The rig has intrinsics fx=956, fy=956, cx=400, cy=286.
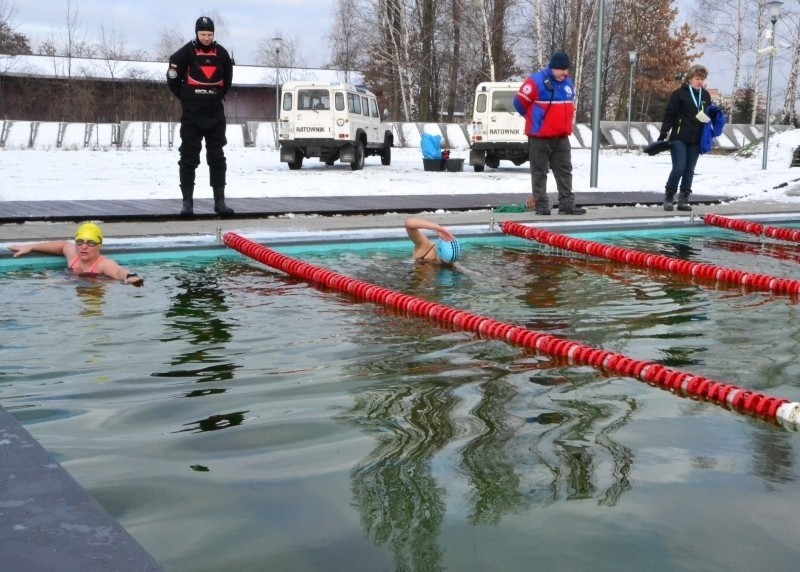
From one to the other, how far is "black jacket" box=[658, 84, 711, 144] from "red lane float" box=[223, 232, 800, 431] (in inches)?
251

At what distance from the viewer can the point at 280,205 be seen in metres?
11.6

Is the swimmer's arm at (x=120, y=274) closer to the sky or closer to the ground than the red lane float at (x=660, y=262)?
closer to the ground

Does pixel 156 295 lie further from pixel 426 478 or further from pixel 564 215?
pixel 564 215

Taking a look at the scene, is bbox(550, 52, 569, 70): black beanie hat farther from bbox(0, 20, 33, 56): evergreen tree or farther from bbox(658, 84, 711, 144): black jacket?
bbox(0, 20, 33, 56): evergreen tree

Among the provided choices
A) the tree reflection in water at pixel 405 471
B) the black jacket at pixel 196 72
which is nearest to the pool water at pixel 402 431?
the tree reflection in water at pixel 405 471

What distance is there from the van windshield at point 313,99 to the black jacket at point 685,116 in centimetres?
1285

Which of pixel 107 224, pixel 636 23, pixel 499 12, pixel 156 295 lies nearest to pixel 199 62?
pixel 107 224

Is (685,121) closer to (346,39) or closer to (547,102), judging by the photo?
(547,102)

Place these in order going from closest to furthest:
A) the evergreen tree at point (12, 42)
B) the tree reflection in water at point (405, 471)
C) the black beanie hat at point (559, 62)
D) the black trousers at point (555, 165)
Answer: the tree reflection in water at point (405, 471), the black beanie hat at point (559, 62), the black trousers at point (555, 165), the evergreen tree at point (12, 42)

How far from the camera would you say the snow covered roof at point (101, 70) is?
1772 inches

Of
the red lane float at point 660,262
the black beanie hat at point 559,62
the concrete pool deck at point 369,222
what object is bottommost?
the red lane float at point 660,262

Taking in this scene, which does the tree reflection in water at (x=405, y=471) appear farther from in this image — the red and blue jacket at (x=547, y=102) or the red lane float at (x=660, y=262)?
the red and blue jacket at (x=547, y=102)

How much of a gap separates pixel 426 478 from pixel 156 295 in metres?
4.05

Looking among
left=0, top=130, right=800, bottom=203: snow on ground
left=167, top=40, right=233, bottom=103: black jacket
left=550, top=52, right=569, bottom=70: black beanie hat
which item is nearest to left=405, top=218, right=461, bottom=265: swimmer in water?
left=167, top=40, right=233, bottom=103: black jacket
